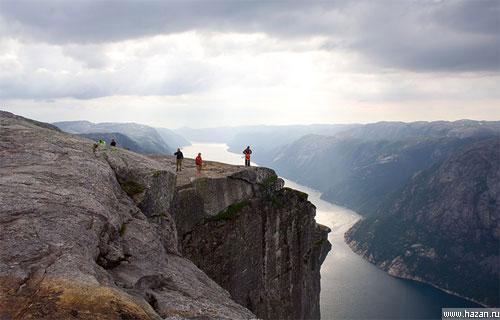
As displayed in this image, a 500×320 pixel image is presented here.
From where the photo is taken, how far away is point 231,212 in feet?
155

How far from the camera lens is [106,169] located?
2969 cm

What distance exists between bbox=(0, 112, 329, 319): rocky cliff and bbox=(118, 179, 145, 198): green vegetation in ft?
0.25

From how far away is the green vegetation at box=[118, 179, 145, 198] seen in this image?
31.3 m

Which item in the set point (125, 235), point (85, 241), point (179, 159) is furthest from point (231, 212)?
point (85, 241)

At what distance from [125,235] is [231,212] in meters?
23.4

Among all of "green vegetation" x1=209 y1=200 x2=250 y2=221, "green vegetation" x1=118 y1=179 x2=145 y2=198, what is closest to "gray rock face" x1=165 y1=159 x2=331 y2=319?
"green vegetation" x1=209 y1=200 x2=250 y2=221

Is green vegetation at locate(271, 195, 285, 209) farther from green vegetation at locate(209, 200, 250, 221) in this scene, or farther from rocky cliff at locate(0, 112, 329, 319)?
green vegetation at locate(209, 200, 250, 221)

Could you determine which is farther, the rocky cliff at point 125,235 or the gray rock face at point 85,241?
the rocky cliff at point 125,235

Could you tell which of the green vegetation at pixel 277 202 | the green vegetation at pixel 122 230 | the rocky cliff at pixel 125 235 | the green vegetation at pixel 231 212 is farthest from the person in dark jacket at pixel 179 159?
the green vegetation at pixel 122 230

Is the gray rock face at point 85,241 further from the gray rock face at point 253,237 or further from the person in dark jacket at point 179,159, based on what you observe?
the person in dark jacket at point 179,159

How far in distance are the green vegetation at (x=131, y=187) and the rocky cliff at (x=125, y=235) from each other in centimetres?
7

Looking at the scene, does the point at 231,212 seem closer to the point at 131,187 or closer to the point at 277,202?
the point at 277,202

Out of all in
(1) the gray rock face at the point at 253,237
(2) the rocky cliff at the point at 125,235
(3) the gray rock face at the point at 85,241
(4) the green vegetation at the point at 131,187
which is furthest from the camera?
(1) the gray rock face at the point at 253,237

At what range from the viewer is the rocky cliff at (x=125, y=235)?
15682 mm
